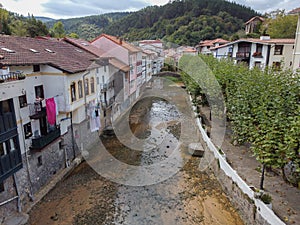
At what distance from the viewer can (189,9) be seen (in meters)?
128

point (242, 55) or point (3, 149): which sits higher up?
point (242, 55)

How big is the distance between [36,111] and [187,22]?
115 meters

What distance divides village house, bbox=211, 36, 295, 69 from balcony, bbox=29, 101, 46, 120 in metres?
24.1

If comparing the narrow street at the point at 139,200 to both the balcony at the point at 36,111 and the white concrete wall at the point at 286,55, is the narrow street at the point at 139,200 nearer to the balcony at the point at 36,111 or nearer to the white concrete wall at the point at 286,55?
the balcony at the point at 36,111

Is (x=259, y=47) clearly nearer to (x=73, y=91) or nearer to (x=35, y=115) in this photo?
(x=73, y=91)

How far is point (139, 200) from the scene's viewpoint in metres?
14.0

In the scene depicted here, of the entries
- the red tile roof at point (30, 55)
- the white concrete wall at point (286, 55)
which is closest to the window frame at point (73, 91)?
the red tile roof at point (30, 55)

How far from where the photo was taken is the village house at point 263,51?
31.0 meters

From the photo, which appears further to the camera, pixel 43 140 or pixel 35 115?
pixel 43 140

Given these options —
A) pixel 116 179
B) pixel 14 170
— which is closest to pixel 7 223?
pixel 14 170

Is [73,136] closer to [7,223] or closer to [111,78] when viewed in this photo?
[7,223]

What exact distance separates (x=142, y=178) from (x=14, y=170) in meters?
7.97

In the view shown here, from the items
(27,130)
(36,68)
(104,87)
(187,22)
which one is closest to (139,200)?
(27,130)

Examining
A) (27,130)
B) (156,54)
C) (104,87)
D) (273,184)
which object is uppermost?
(156,54)
